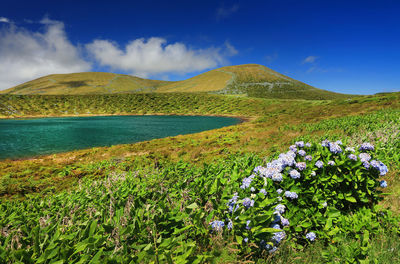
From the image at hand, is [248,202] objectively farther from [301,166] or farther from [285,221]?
[301,166]

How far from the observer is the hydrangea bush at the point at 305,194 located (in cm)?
255

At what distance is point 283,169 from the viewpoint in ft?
10.5

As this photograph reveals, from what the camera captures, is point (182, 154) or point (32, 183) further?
point (182, 154)

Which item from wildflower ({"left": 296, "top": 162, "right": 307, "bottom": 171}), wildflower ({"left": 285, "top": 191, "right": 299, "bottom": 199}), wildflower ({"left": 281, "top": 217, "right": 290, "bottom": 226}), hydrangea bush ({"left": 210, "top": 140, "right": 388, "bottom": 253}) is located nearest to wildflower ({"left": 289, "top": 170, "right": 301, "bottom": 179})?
hydrangea bush ({"left": 210, "top": 140, "right": 388, "bottom": 253})

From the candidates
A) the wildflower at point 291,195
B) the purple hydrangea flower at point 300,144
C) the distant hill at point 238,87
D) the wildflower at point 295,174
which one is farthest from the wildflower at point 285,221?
the distant hill at point 238,87

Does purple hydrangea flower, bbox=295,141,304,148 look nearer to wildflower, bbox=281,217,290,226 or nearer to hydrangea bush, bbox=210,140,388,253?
hydrangea bush, bbox=210,140,388,253

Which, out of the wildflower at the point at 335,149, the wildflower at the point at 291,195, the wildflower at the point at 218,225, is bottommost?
the wildflower at the point at 218,225

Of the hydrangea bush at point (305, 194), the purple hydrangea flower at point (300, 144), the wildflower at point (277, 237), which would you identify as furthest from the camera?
the purple hydrangea flower at point (300, 144)

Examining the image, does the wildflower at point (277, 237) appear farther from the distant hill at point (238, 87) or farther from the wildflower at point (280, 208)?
the distant hill at point (238, 87)

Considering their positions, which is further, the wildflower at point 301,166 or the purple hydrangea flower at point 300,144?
the purple hydrangea flower at point 300,144

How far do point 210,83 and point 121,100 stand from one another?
301 ft

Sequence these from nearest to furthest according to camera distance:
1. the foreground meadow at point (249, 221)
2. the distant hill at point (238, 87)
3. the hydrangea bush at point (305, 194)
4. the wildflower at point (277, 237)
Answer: the foreground meadow at point (249, 221), the wildflower at point (277, 237), the hydrangea bush at point (305, 194), the distant hill at point (238, 87)

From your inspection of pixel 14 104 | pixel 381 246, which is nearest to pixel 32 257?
pixel 381 246

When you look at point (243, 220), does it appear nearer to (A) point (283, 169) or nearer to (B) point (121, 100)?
(A) point (283, 169)
